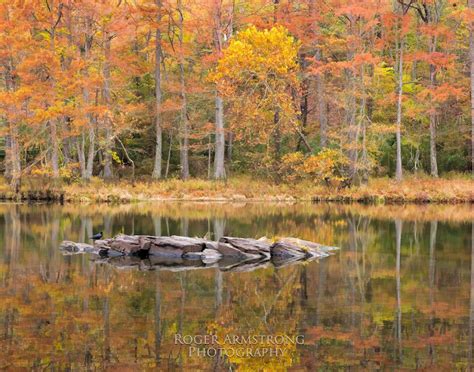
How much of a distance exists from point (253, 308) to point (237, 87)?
27237 millimetres

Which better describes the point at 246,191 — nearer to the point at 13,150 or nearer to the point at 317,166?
the point at 317,166

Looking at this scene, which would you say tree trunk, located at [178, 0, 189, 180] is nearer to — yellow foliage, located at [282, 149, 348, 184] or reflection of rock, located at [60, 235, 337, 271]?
yellow foliage, located at [282, 149, 348, 184]

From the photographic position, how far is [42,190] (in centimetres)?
3403

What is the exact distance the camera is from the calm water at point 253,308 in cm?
729

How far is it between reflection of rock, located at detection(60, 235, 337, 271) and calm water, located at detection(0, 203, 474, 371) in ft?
2.49

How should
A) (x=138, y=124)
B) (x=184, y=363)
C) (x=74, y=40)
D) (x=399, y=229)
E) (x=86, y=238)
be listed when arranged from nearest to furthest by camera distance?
(x=184, y=363) < (x=86, y=238) < (x=399, y=229) < (x=74, y=40) < (x=138, y=124)

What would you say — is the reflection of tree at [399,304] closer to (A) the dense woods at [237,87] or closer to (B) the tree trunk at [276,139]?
(A) the dense woods at [237,87]

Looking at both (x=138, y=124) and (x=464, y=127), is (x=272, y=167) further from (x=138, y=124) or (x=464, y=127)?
(x=464, y=127)

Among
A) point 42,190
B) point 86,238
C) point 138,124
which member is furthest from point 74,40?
point 86,238

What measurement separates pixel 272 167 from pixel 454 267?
23.5 m

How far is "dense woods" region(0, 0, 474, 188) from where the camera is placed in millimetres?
33344

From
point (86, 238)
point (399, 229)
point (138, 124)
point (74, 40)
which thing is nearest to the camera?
point (86, 238)

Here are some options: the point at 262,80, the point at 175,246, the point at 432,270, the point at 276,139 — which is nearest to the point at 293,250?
the point at 175,246

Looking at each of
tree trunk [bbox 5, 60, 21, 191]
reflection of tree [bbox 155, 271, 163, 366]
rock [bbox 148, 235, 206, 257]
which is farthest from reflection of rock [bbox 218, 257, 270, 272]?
tree trunk [bbox 5, 60, 21, 191]
